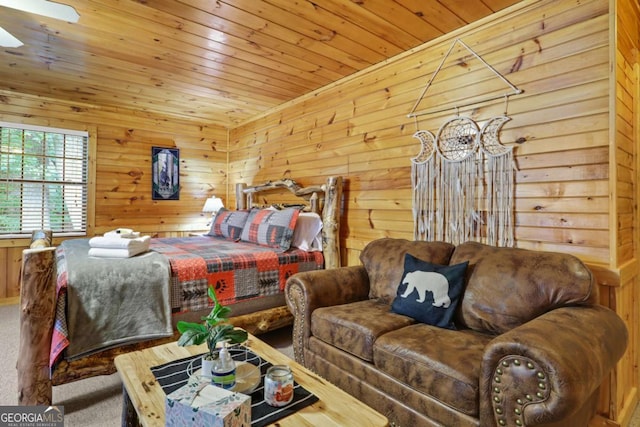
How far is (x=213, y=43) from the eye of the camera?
9.00ft

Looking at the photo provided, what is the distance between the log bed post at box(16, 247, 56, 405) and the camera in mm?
1776

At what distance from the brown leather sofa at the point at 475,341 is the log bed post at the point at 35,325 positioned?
1.37 meters

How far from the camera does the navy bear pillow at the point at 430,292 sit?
1889mm

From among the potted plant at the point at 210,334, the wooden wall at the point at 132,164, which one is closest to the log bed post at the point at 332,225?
the potted plant at the point at 210,334

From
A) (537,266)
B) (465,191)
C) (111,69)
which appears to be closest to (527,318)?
(537,266)

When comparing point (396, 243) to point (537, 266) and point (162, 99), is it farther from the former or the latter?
point (162, 99)

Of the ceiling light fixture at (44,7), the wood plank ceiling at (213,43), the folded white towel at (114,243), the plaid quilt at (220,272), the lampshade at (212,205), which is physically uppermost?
the wood plank ceiling at (213,43)

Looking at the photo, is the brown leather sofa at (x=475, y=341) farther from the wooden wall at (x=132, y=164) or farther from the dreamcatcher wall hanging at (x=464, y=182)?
the wooden wall at (x=132, y=164)

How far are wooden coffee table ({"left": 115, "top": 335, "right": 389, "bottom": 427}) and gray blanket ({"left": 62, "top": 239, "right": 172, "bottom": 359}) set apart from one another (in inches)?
26.3

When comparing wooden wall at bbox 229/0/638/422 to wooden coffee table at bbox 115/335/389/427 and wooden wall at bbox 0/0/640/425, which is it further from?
wooden coffee table at bbox 115/335/389/427

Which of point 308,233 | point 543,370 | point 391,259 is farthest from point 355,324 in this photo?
point 308,233

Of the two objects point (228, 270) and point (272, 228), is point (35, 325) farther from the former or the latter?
point (272, 228)

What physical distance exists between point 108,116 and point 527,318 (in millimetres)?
5109

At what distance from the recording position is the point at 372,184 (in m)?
3.15
